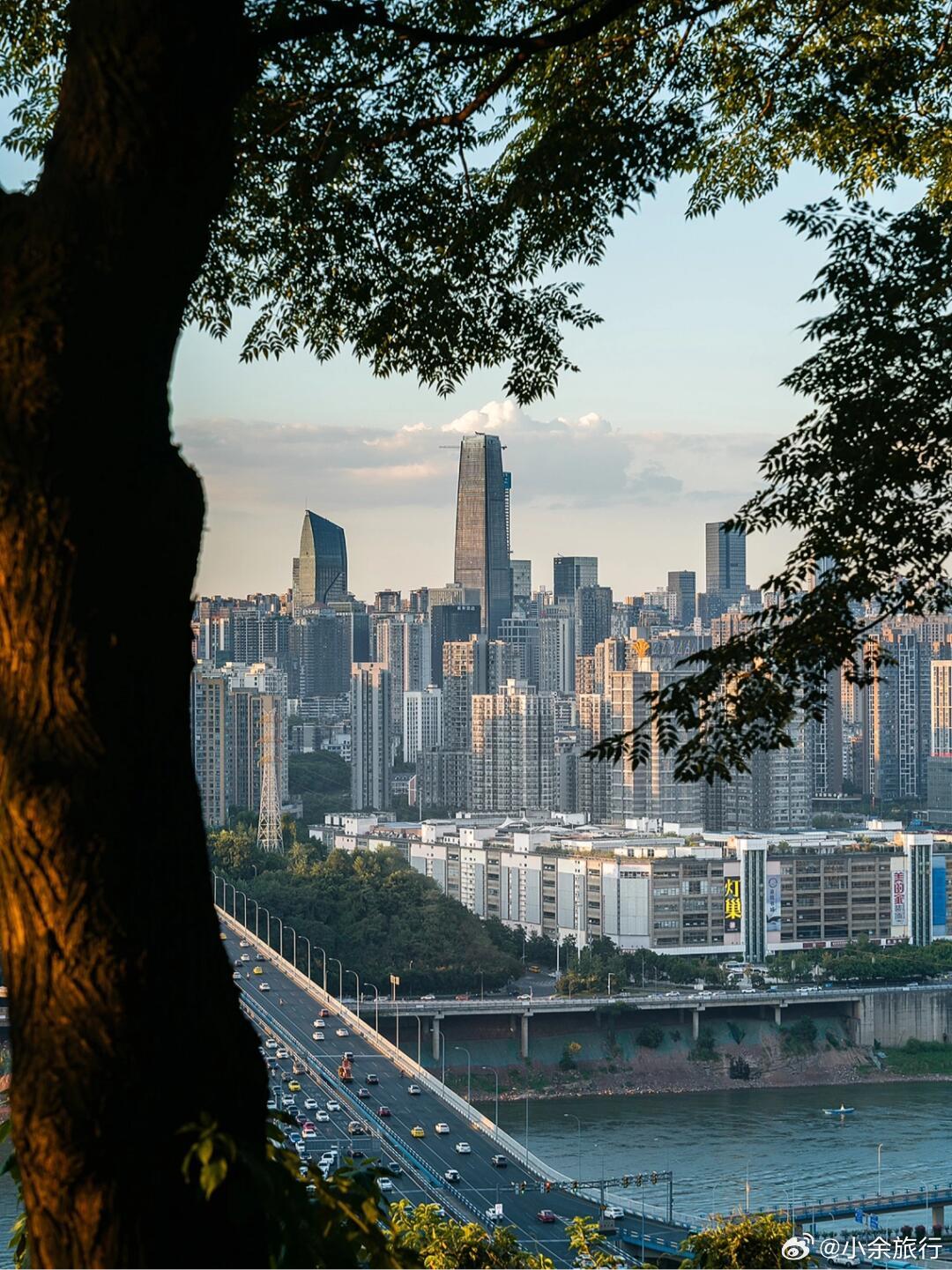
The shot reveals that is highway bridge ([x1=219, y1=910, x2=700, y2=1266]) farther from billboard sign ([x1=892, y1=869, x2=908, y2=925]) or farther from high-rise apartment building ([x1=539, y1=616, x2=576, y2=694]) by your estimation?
high-rise apartment building ([x1=539, y1=616, x2=576, y2=694])

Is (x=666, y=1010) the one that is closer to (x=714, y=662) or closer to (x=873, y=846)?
(x=873, y=846)

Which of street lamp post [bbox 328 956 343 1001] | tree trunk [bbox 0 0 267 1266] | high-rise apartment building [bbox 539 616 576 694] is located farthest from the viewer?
high-rise apartment building [bbox 539 616 576 694]

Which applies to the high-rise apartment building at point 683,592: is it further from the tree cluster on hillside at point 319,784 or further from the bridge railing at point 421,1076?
the bridge railing at point 421,1076

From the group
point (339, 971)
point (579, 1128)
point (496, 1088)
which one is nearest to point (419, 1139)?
point (579, 1128)

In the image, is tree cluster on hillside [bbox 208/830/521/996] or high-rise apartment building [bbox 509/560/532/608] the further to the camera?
high-rise apartment building [bbox 509/560/532/608]

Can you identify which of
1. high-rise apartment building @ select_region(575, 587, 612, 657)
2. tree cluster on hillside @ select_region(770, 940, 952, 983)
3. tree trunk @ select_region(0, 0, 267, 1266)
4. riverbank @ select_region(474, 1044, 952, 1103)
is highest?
high-rise apartment building @ select_region(575, 587, 612, 657)

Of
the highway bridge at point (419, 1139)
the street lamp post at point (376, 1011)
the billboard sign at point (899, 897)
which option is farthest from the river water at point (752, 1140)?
the billboard sign at point (899, 897)

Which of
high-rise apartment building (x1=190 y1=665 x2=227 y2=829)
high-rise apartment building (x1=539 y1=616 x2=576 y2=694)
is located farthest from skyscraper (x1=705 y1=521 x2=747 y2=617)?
high-rise apartment building (x1=190 y1=665 x2=227 y2=829)
